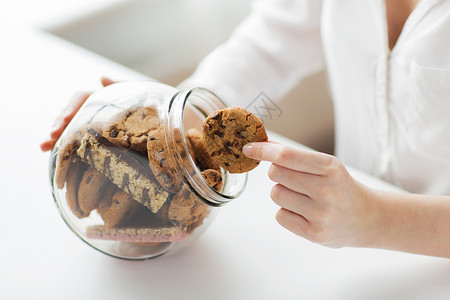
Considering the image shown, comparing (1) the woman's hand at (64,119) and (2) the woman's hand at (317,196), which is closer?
(2) the woman's hand at (317,196)

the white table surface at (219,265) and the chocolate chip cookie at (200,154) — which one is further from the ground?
the chocolate chip cookie at (200,154)

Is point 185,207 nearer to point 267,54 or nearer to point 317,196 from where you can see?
point 317,196

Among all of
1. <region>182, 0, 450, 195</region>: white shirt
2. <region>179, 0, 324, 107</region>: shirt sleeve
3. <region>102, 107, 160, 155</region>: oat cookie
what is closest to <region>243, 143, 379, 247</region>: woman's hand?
<region>102, 107, 160, 155</region>: oat cookie

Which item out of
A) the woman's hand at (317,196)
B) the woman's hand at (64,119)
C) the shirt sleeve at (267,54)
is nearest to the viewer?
the woman's hand at (317,196)

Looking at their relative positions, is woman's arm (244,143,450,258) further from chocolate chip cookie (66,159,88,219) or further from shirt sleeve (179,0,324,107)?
shirt sleeve (179,0,324,107)

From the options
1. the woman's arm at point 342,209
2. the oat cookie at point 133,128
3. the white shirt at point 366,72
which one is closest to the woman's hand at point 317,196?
the woman's arm at point 342,209

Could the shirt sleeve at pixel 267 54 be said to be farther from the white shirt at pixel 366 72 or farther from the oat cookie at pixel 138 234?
the oat cookie at pixel 138 234

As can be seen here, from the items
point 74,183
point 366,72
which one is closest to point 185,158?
point 74,183
